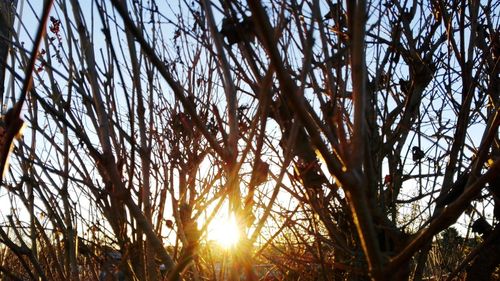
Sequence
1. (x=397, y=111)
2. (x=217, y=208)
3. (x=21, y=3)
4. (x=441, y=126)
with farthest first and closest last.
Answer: (x=441, y=126) < (x=397, y=111) < (x=21, y=3) < (x=217, y=208)

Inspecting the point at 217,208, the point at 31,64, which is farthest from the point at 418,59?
the point at 31,64

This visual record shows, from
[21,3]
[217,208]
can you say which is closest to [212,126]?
[21,3]

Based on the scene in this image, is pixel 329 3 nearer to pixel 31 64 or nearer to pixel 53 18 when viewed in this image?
pixel 53 18

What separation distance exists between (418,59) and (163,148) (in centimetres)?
157

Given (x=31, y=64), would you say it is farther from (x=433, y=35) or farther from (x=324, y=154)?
(x=433, y=35)

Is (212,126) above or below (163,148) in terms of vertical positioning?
above

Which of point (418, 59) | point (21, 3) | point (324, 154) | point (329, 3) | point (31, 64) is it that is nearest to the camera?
point (31, 64)

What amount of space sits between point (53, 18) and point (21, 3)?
1.89 ft

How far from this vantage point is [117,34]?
1913 millimetres

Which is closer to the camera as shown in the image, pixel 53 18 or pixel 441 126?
pixel 53 18

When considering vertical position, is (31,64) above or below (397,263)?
above

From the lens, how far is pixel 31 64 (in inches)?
21.3

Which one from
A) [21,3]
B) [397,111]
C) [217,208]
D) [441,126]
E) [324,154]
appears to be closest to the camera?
[324,154]

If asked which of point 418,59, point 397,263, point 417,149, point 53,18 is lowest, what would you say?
point 397,263
